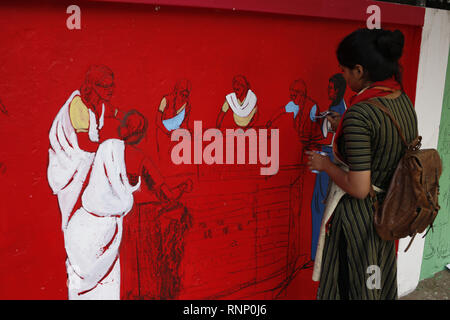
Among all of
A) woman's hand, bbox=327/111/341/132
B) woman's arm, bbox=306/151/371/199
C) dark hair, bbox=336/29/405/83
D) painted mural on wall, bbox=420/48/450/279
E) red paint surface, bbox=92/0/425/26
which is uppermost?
red paint surface, bbox=92/0/425/26

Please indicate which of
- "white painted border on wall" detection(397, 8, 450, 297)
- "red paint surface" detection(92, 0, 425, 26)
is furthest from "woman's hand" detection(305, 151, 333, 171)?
"white painted border on wall" detection(397, 8, 450, 297)

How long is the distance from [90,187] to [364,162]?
52.7 inches

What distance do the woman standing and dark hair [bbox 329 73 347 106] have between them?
0.73 meters

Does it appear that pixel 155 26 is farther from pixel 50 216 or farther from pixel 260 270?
pixel 260 270

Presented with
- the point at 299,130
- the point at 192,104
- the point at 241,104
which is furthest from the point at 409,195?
the point at 192,104

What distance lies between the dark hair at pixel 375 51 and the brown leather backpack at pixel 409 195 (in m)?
0.16

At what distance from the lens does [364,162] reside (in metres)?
1.71

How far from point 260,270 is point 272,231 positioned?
28 cm

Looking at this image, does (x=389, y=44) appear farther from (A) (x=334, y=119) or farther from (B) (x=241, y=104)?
(B) (x=241, y=104)

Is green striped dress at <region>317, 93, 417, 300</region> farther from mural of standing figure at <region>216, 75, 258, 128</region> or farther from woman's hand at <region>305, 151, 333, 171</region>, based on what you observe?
mural of standing figure at <region>216, 75, 258, 128</region>

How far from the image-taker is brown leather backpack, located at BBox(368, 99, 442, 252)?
5.70 feet

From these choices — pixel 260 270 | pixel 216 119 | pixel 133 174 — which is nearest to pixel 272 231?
pixel 260 270

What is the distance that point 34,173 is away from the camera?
179 cm

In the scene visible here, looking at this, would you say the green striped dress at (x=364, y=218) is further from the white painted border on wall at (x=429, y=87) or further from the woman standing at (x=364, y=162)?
the white painted border on wall at (x=429, y=87)
